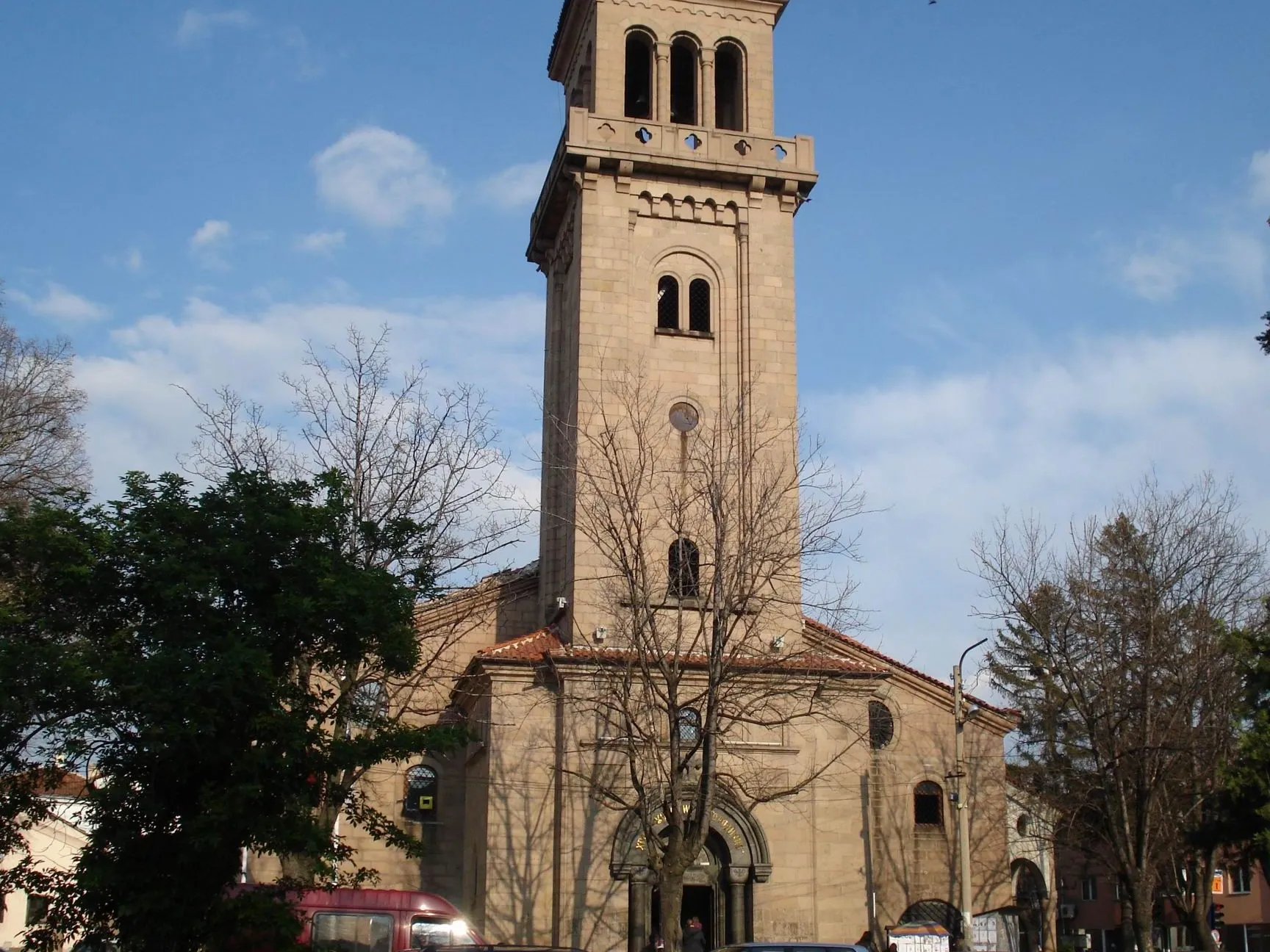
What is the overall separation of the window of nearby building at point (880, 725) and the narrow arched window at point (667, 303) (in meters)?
10.4

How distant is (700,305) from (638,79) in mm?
7630

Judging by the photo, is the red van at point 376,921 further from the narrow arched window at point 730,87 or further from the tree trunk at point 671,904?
the narrow arched window at point 730,87

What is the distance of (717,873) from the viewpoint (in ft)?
93.6

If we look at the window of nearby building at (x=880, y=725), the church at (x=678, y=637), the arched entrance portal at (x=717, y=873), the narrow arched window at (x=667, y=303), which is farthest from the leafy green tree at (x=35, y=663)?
the window of nearby building at (x=880, y=725)

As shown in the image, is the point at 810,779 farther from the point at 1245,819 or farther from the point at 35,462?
the point at 35,462

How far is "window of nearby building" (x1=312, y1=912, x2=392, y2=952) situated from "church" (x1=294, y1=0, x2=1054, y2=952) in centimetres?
460

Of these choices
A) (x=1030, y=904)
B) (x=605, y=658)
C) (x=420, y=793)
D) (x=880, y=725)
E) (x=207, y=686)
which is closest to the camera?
(x=207, y=686)

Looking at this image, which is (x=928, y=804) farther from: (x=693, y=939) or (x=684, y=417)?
(x=684, y=417)

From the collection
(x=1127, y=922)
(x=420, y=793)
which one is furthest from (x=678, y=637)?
(x=1127, y=922)

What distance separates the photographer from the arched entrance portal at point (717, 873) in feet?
90.3

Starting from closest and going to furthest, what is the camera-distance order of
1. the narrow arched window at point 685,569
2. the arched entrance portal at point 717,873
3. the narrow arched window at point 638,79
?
the arched entrance portal at point 717,873 → the narrow arched window at point 685,569 → the narrow arched window at point 638,79

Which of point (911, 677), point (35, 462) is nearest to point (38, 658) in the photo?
point (35, 462)

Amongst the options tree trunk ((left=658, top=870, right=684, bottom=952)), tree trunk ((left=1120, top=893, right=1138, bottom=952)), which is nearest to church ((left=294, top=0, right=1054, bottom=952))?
tree trunk ((left=658, top=870, right=684, bottom=952))

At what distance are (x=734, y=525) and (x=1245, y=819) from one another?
1036 cm
